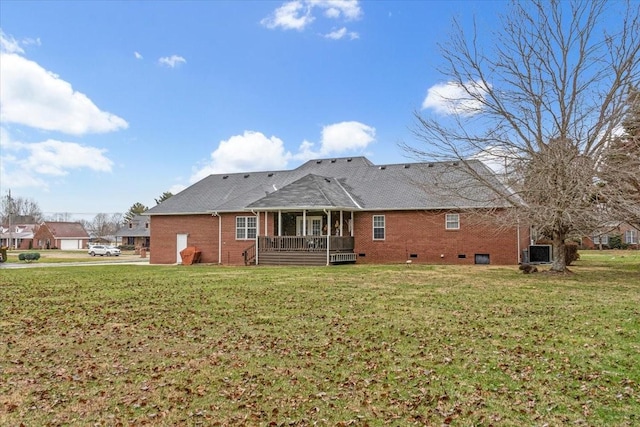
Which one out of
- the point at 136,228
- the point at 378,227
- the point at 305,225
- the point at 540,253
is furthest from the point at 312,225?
the point at 136,228

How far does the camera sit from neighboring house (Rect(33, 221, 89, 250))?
8181 cm

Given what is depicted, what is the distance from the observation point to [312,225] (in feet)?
88.8

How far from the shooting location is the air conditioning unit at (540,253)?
24.8 metres

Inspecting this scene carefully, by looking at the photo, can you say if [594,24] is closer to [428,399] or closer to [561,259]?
[561,259]

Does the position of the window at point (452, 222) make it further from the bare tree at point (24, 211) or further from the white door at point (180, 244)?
the bare tree at point (24, 211)

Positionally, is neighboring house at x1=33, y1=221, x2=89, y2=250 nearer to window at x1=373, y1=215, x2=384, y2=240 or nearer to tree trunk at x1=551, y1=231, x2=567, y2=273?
window at x1=373, y1=215, x2=384, y2=240

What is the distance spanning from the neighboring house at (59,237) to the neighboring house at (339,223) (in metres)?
62.6

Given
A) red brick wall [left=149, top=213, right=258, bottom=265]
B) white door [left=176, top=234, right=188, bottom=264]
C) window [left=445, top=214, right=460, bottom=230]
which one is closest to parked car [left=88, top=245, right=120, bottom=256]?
red brick wall [left=149, top=213, right=258, bottom=265]

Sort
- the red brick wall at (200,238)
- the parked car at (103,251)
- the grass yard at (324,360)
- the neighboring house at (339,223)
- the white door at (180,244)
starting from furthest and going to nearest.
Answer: the parked car at (103,251)
the white door at (180,244)
the red brick wall at (200,238)
the neighboring house at (339,223)
the grass yard at (324,360)

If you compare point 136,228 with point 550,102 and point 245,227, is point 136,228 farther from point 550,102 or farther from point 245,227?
point 550,102

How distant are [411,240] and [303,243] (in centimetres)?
576

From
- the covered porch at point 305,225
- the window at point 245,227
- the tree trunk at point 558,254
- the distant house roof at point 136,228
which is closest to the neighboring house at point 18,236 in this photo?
the distant house roof at point 136,228

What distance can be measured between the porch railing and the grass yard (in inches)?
464

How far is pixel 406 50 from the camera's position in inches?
864
